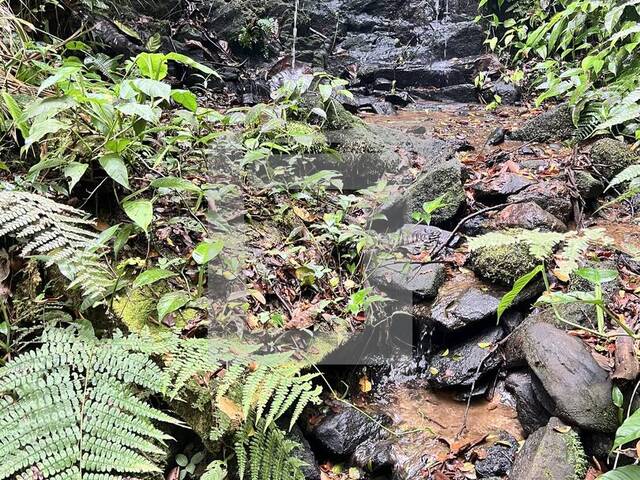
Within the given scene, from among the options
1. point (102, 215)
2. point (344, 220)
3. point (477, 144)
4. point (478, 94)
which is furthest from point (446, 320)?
point (478, 94)

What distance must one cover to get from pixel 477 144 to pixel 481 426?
14.7ft

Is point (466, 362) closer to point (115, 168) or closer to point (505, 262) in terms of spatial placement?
point (505, 262)

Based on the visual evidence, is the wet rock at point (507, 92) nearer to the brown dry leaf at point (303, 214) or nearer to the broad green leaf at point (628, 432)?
the brown dry leaf at point (303, 214)

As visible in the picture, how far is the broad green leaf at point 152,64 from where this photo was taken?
8.43 ft

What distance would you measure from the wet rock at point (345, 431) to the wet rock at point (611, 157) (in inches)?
137

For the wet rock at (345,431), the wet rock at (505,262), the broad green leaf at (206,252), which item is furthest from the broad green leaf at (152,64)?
the wet rock at (505,262)

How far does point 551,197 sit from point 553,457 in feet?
9.07

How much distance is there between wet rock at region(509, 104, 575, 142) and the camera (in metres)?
5.59

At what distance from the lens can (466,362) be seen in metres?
3.27

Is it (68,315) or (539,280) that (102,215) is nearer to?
(68,315)

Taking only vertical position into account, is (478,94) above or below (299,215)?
below

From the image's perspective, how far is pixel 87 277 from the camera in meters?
1.84

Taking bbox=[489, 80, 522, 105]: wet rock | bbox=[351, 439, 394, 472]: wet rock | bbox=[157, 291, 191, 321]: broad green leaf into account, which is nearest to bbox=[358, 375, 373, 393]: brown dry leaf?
bbox=[351, 439, 394, 472]: wet rock

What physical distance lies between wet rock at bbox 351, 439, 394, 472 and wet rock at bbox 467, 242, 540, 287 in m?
1.59
